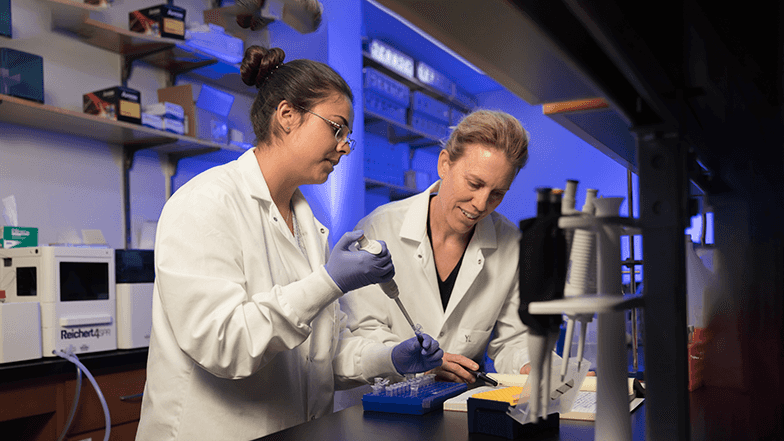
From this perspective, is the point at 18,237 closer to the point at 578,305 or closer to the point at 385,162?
the point at 578,305

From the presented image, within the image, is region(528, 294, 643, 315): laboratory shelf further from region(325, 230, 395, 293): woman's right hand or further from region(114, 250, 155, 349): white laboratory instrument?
region(114, 250, 155, 349): white laboratory instrument

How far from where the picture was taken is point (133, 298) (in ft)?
7.45

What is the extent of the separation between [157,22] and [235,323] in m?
2.25

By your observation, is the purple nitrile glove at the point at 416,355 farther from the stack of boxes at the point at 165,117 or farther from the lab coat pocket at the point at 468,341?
the stack of boxes at the point at 165,117

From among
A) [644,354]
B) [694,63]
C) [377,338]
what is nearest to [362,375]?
[377,338]

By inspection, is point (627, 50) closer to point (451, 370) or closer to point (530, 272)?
point (530, 272)

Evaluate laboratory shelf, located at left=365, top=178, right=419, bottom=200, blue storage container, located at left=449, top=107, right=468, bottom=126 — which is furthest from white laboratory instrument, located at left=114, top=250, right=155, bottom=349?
blue storage container, located at left=449, top=107, right=468, bottom=126

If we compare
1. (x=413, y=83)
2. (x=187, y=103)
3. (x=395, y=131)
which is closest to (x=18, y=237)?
(x=187, y=103)

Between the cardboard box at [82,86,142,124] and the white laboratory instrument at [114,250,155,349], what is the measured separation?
695 mm

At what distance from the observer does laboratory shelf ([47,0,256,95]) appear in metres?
2.58

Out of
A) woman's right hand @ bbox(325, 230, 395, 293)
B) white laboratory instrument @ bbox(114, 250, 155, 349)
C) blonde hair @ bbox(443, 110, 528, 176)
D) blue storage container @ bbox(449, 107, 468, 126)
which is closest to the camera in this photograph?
woman's right hand @ bbox(325, 230, 395, 293)

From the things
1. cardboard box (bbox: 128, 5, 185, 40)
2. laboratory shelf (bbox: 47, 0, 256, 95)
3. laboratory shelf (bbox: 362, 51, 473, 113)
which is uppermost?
laboratory shelf (bbox: 362, 51, 473, 113)

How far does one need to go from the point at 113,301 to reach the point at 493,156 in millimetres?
1564

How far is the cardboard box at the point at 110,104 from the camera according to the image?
2.60m
